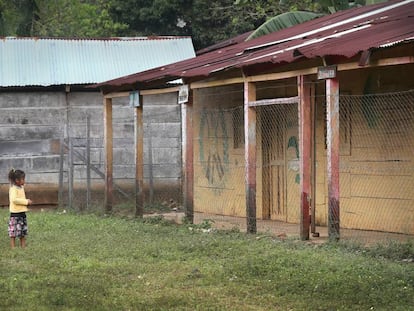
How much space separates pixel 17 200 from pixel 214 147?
22.0 feet

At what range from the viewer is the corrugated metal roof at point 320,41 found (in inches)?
411

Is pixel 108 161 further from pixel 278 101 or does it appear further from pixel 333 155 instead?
pixel 333 155

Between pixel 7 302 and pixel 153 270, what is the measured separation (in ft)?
7.12

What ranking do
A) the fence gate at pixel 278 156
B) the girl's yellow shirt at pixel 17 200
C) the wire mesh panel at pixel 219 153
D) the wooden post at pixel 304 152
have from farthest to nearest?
the wire mesh panel at pixel 219 153 → the fence gate at pixel 278 156 → the girl's yellow shirt at pixel 17 200 → the wooden post at pixel 304 152

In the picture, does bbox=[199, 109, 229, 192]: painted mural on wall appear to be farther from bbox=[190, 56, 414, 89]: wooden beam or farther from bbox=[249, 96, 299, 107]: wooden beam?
bbox=[249, 96, 299, 107]: wooden beam

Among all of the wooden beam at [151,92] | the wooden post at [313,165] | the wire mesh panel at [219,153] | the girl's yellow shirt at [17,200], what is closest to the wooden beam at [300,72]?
the wooden beam at [151,92]

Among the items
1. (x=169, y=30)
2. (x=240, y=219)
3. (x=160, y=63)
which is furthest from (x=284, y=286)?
(x=169, y=30)

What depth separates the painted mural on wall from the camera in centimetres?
1764

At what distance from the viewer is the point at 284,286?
8398mm

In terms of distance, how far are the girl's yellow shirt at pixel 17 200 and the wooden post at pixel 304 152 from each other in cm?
383

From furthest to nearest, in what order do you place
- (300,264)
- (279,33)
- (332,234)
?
(279,33) → (332,234) → (300,264)

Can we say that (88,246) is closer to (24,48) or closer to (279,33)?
(279,33)

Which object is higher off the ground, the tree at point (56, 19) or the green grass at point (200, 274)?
the tree at point (56, 19)

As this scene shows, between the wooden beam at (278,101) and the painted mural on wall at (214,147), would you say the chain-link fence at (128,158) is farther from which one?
the wooden beam at (278,101)
